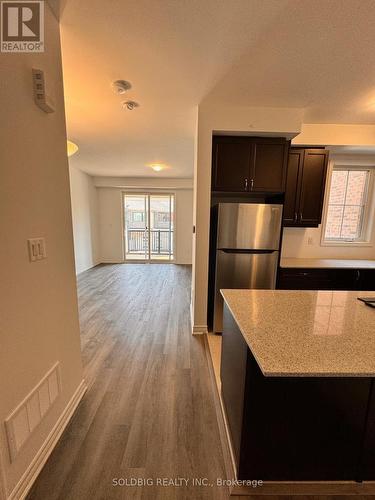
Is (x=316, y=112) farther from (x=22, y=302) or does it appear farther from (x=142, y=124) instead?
(x=22, y=302)

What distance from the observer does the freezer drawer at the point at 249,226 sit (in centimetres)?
243

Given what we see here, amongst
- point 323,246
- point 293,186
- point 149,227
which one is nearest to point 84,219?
point 149,227

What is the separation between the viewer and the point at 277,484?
113 centimetres

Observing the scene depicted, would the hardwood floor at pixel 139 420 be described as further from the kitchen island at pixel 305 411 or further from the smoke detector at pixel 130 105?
the smoke detector at pixel 130 105

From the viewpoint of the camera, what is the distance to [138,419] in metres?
1.54

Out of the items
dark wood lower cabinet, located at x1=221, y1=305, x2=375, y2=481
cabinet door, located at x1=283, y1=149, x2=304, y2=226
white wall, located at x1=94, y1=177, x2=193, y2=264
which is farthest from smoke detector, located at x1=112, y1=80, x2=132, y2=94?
white wall, located at x1=94, y1=177, x2=193, y2=264

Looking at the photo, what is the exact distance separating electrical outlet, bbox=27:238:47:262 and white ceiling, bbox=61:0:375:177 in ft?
4.60

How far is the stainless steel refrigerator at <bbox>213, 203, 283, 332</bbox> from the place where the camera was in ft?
8.00

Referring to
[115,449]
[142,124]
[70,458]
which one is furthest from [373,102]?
[70,458]

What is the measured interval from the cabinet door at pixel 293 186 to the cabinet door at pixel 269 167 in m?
0.21

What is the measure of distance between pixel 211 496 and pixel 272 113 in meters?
3.18

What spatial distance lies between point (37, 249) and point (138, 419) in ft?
4.51

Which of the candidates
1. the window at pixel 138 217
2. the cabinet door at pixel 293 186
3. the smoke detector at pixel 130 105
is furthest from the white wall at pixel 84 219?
the cabinet door at pixel 293 186

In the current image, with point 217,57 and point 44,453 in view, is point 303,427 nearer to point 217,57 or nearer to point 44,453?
point 44,453
